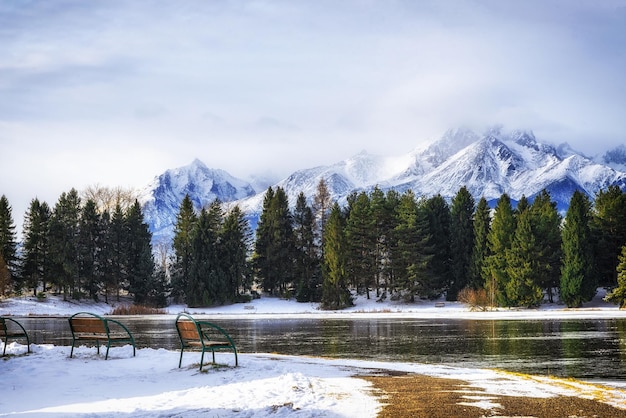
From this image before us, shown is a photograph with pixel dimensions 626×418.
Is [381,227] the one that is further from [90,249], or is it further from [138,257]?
[90,249]

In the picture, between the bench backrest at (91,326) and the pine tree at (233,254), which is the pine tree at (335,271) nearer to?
the pine tree at (233,254)

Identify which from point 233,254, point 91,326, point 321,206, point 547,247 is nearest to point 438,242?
point 547,247

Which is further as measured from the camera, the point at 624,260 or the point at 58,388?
the point at 624,260

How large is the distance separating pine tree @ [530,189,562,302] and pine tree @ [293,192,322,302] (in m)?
24.3

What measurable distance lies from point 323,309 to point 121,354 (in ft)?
161

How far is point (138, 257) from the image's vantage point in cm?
7838

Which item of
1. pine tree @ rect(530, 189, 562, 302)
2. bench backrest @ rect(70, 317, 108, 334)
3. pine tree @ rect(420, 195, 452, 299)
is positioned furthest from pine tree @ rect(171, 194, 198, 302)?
bench backrest @ rect(70, 317, 108, 334)

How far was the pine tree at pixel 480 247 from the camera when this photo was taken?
63.7m

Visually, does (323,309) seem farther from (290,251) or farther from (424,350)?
(424,350)

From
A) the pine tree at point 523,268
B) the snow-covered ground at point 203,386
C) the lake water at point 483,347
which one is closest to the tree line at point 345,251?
the pine tree at point 523,268

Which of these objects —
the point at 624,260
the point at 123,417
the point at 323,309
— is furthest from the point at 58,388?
the point at 323,309

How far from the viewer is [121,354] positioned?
15383 mm

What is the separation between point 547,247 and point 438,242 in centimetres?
1468

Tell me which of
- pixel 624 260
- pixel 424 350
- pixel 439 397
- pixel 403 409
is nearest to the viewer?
pixel 403 409
